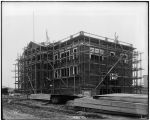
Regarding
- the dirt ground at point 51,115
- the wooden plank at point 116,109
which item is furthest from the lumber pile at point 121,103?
the dirt ground at point 51,115

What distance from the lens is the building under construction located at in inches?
896

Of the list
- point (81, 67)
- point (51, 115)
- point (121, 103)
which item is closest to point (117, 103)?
point (121, 103)

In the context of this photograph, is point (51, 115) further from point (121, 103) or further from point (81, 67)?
point (81, 67)

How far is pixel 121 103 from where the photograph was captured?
11883 millimetres

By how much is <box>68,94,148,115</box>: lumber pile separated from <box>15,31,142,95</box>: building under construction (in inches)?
310

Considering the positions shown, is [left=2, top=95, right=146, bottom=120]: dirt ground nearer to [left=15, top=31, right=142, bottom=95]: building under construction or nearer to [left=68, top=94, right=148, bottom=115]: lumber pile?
[left=68, top=94, right=148, bottom=115]: lumber pile

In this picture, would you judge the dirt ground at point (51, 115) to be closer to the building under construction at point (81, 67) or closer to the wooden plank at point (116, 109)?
the wooden plank at point (116, 109)

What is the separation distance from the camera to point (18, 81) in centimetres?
3025

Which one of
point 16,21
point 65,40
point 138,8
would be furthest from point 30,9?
point 65,40

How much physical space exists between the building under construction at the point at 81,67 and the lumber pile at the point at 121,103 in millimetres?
7864

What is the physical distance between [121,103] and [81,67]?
10955 mm

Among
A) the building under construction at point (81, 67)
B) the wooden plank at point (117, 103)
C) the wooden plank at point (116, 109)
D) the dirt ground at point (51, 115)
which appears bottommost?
the dirt ground at point (51, 115)

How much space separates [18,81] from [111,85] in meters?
13.5

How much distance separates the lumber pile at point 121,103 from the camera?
36.0 feet
